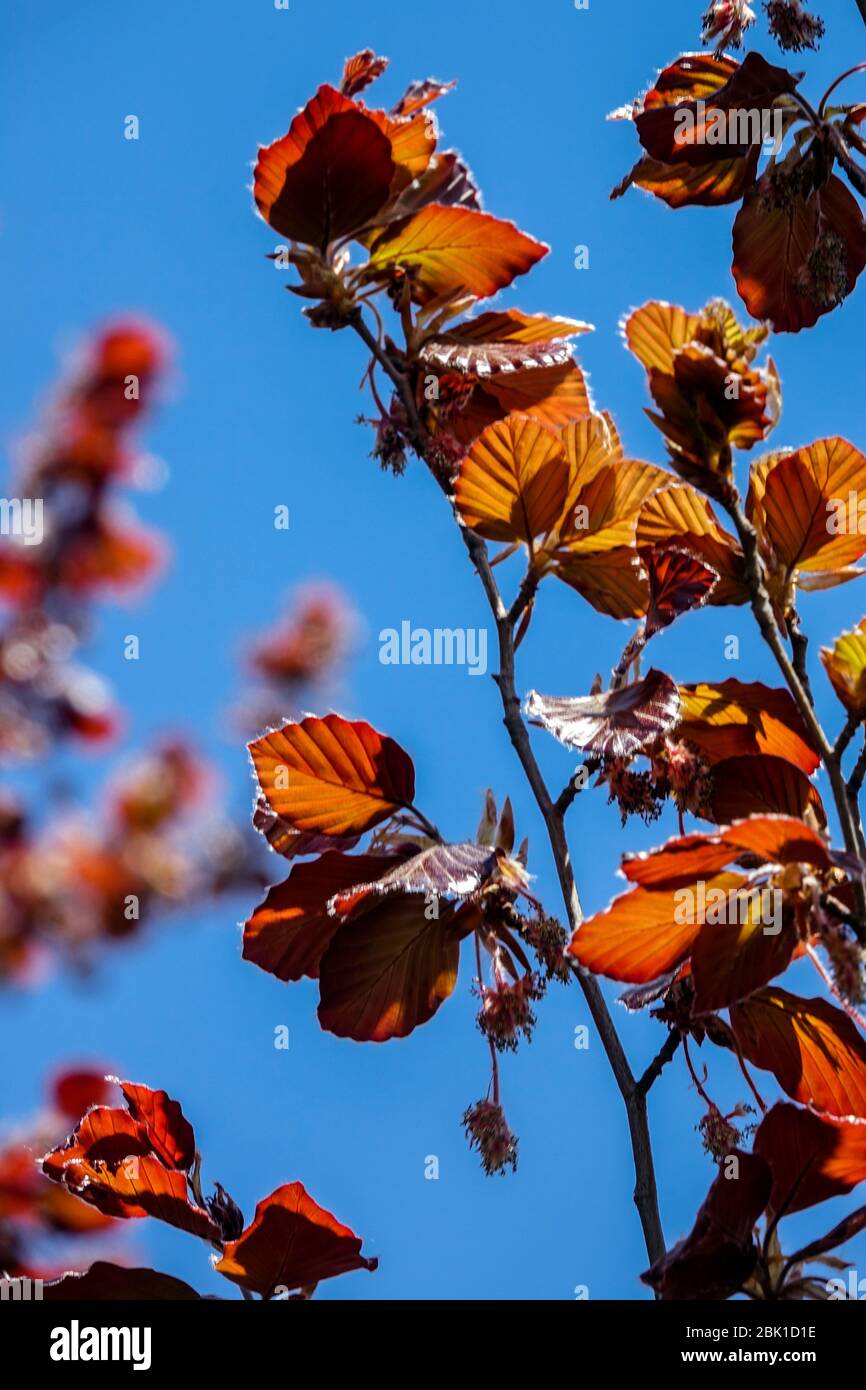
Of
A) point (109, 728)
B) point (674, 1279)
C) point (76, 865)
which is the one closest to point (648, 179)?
point (674, 1279)

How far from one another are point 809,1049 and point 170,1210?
55 centimetres

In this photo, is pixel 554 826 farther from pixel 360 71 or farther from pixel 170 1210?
pixel 360 71

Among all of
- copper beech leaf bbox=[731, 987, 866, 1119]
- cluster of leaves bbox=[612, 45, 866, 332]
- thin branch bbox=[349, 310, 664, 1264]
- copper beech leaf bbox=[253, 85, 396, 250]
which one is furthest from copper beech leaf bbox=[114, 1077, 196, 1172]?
cluster of leaves bbox=[612, 45, 866, 332]

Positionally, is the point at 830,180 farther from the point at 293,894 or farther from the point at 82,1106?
the point at 82,1106

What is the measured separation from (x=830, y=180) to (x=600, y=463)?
0.45m

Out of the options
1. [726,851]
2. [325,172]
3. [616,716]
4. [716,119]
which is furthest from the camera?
[716,119]

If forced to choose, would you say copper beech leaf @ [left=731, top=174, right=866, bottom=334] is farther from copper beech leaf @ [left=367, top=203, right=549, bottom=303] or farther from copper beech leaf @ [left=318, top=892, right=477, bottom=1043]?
copper beech leaf @ [left=318, top=892, right=477, bottom=1043]

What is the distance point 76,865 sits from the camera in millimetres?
2639

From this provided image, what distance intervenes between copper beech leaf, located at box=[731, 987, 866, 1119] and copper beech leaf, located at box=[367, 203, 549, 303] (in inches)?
29.5

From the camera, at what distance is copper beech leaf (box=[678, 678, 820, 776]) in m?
1.22

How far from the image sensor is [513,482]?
1.30 m

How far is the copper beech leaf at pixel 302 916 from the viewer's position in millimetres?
1253

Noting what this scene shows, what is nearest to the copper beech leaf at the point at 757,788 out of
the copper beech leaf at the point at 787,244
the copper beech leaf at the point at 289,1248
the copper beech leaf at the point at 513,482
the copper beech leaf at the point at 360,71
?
the copper beech leaf at the point at 513,482

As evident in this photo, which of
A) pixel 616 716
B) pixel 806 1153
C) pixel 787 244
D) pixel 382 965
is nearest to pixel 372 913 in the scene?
pixel 382 965
